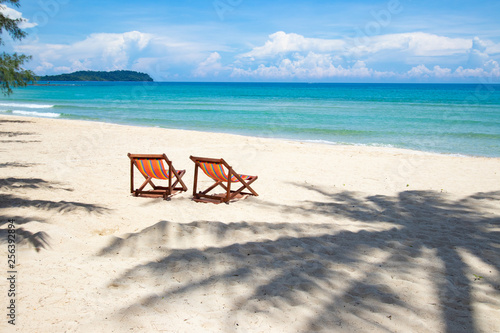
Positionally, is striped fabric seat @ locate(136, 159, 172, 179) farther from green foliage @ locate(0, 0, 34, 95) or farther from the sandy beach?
green foliage @ locate(0, 0, 34, 95)

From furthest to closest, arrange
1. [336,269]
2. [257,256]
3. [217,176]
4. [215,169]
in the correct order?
[217,176] < [215,169] < [257,256] < [336,269]

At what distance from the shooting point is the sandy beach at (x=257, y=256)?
9.72 feet

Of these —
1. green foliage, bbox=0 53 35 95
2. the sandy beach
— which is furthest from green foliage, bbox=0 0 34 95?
the sandy beach

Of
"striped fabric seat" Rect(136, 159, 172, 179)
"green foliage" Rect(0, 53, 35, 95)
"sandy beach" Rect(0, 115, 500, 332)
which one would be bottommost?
"sandy beach" Rect(0, 115, 500, 332)

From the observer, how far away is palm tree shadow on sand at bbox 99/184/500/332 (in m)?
3.07

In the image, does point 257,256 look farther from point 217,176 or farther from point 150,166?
point 150,166

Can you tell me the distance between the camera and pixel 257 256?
4246 millimetres

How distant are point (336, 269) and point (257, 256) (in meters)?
0.87

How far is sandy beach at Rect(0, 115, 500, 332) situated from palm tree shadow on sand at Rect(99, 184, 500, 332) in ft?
0.05

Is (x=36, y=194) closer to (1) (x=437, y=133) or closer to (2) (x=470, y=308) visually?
(2) (x=470, y=308)

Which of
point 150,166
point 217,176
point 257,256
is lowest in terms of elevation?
point 257,256

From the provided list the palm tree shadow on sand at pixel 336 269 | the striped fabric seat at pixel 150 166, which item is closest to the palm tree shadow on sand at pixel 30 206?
the palm tree shadow on sand at pixel 336 269

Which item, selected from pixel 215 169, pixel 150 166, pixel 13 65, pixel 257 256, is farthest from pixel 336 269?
pixel 13 65

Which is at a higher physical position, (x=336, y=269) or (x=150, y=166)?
(x=150, y=166)
